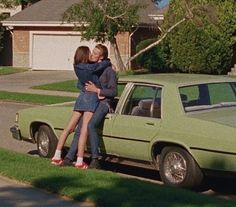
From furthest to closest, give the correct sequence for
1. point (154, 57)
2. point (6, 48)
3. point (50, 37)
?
point (6, 48)
point (50, 37)
point (154, 57)

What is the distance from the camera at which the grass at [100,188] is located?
768 cm

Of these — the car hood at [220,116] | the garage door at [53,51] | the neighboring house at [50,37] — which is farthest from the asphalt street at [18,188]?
the garage door at [53,51]

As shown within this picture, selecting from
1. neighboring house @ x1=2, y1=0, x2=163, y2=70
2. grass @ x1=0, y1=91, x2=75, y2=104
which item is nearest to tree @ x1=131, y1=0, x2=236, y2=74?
neighboring house @ x1=2, y1=0, x2=163, y2=70

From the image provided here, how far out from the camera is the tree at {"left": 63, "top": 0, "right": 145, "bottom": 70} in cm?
3131

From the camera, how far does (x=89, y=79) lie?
10445 mm

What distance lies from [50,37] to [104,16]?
10.7 m

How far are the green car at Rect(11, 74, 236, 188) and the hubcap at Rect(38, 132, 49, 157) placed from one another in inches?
17.1

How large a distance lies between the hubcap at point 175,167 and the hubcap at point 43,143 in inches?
106

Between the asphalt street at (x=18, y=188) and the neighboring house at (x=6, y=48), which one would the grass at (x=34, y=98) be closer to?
the asphalt street at (x=18, y=188)

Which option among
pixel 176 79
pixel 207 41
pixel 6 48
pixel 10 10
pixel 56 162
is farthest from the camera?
pixel 10 10

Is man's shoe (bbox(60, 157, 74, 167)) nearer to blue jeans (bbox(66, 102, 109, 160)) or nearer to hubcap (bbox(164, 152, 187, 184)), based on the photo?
blue jeans (bbox(66, 102, 109, 160))

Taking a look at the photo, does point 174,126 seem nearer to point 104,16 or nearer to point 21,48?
point 104,16

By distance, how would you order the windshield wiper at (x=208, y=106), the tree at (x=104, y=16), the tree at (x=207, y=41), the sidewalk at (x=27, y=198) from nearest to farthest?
the sidewalk at (x=27, y=198) < the windshield wiper at (x=208, y=106) < the tree at (x=104, y=16) < the tree at (x=207, y=41)

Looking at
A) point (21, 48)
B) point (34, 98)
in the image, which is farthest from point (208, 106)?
point (21, 48)
